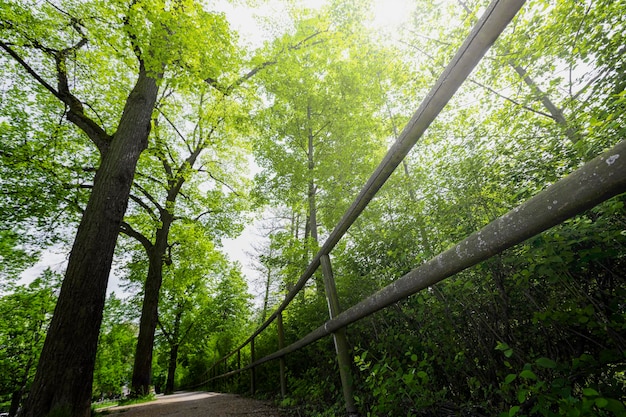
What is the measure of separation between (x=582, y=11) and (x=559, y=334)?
400 cm

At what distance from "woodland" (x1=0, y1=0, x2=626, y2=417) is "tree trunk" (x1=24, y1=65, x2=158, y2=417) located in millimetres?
24

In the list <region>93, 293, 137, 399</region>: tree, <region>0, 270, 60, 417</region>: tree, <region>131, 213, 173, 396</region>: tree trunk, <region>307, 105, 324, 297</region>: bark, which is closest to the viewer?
<region>307, 105, 324, 297</region>: bark

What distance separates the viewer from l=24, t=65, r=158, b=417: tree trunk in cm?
326

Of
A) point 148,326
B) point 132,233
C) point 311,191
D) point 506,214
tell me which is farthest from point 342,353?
point 132,233

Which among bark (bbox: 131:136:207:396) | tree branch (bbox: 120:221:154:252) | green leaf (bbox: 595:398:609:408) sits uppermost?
tree branch (bbox: 120:221:154:252)

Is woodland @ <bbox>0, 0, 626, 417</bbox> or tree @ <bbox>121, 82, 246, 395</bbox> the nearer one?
woodland @ <bbox>0, 0, 626, 417</bbox>

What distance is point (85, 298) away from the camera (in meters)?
3.76

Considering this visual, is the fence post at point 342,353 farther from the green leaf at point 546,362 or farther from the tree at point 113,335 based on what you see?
the tree at point 113,335

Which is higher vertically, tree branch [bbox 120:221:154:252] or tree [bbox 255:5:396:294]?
tree [bbox 255:5:396:294]

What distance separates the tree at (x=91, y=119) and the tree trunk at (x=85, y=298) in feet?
0.03

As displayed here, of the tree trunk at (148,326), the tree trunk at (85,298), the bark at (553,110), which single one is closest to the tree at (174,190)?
the tree trunk at (148,326)

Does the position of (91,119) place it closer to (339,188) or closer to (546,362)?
(339,188)

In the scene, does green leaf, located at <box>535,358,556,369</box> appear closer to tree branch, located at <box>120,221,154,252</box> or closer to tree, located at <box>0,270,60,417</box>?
tree branch, located at <box>120,221,154,252</box>

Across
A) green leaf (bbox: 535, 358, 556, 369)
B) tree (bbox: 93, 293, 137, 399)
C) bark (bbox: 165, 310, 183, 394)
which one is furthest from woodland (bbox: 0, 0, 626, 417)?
tree (bbox: 93, 293, 137, 399)
